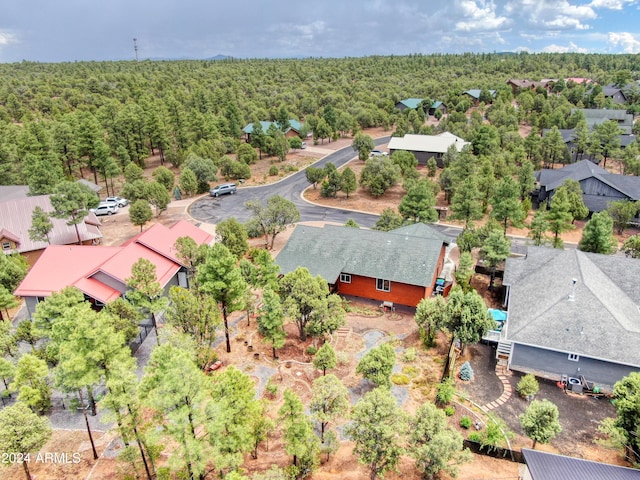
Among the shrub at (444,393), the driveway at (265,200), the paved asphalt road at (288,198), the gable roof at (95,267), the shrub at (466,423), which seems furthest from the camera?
the driveway at (265,200)

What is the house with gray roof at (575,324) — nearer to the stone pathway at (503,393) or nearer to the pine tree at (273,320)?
the stone pathway at (503,393)

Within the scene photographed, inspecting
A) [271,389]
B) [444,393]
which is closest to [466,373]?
[444,393]

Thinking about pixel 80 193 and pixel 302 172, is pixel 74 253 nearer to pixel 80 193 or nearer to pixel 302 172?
pixel 80 193

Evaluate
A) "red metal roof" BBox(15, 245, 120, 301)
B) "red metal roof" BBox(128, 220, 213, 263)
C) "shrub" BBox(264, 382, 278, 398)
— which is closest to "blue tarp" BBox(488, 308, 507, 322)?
"shrub" BBox(264, 382, 278, 398)

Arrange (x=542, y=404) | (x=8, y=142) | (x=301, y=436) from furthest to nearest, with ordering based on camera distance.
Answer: (x=8, y=142)
(x=542, y=404)
(x=301, y=436)

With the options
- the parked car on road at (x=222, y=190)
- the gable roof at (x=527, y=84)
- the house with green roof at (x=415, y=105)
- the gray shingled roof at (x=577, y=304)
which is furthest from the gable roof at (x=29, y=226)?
the gable roof at (x=527, y=84)

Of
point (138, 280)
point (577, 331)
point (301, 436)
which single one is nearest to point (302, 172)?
point (138, 280)
